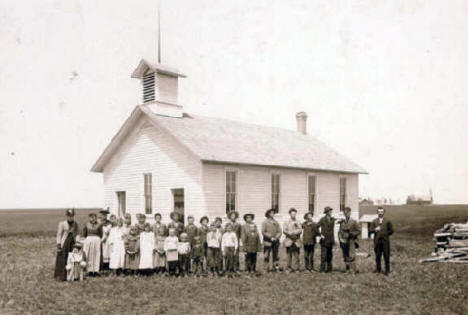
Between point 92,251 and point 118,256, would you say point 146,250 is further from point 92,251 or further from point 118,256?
point 92,251

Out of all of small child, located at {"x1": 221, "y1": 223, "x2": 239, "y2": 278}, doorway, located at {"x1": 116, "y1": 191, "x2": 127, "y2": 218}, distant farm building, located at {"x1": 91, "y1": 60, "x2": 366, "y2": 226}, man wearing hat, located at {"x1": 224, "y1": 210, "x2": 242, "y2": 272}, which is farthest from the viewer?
doorway, located at {"x1": 116, "y1": 191, "x2": 127, "y2": 218}

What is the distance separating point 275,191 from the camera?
70.1ft

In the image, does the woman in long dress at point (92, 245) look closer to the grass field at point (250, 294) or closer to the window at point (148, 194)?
the grass field at point (250, 294)

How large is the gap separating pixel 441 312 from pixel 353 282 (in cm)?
328

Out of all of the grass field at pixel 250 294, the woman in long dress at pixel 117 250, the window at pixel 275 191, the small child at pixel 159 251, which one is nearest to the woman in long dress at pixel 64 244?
the grass field at pixel 250 294

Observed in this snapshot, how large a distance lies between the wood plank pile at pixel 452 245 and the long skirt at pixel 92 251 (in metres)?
10.4

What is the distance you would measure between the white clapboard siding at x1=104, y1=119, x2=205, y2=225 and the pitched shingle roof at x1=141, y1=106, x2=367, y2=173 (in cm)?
63

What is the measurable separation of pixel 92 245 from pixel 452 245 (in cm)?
1225

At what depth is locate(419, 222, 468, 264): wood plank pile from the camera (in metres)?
16.0

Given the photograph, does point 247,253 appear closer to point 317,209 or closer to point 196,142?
point 196,142

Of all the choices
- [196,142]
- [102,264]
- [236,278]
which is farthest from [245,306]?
[196,142]

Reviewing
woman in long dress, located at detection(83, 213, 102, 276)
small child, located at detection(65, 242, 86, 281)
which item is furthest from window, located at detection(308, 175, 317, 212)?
small child, located at detection(65, 242, 86, 281)

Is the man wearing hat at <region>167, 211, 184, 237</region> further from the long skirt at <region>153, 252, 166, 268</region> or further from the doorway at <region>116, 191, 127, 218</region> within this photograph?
the doorway at <region>116, 191, 127, 218</region>

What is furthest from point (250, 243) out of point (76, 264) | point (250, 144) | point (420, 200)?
point (420, 200)
